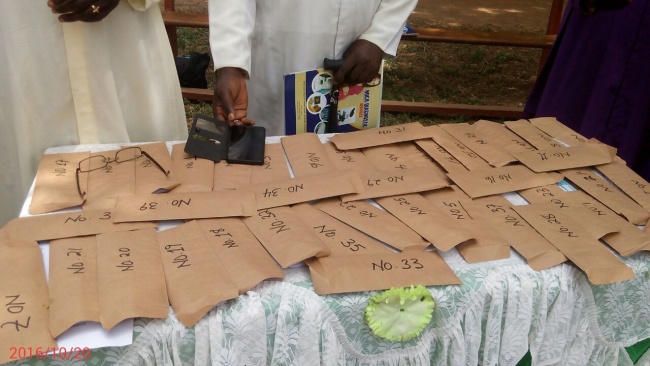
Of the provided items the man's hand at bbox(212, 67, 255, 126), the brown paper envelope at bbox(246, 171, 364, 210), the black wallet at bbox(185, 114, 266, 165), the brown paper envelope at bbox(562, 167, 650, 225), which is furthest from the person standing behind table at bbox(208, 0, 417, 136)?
the brown paper envelope at bbox(562, 167, 650, 225)

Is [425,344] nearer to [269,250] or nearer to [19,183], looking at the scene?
[269,250]

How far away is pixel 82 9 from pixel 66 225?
1.55 feet

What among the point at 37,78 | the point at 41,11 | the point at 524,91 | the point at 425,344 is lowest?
the point at 524,91

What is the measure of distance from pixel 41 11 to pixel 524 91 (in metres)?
3.71

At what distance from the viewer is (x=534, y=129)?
50.4 inches

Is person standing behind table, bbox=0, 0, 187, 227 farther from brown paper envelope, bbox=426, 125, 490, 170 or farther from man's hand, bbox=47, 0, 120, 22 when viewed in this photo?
brown paper envelope, bbox=426, 125, 490, 170

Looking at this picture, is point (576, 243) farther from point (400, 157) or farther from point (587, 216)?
point (400, 157)

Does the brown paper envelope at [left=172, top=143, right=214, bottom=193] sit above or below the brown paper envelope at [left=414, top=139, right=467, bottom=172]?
below

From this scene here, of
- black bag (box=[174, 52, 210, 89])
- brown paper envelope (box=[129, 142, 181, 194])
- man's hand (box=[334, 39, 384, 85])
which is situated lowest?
black bag (box=[174, 52, 210, 89])

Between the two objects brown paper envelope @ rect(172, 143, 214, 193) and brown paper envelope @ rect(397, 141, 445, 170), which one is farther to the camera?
brown paper envelope @ rect(397, 141, 445, 170)

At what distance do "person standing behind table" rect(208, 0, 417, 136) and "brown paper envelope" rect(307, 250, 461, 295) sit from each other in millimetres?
562

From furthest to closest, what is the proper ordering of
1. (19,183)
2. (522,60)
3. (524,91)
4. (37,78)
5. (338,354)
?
1. (522,60)
2. (524,91)
3. (19,183)
4. (37,78)
5. (338,354)

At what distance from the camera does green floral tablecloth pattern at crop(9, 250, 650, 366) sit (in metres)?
0.74

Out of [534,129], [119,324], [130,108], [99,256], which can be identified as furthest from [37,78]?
[534,129]
